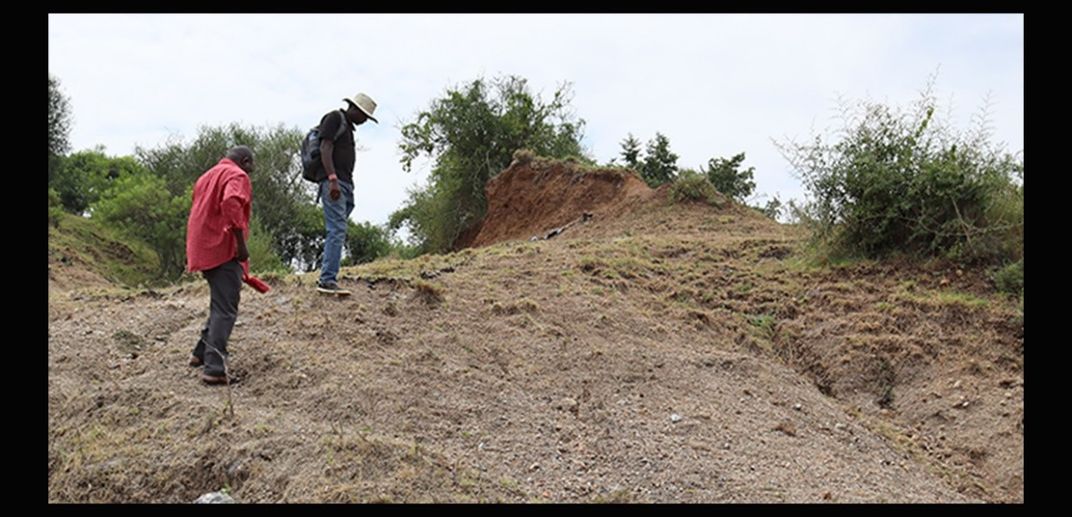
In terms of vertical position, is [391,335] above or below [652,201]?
below

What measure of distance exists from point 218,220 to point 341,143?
1.65 metres

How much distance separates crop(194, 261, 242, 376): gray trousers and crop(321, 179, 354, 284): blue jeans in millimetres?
1278

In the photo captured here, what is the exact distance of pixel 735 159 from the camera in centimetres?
2386

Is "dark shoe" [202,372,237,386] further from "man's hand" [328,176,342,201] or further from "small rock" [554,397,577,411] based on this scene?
"small rock" [554,397,577,411]

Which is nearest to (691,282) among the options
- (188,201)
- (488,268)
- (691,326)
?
(691,326)

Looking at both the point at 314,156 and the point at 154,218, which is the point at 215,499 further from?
the point at 154,218

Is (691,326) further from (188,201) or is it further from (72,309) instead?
(188,201)

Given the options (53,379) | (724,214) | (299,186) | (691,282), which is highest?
(299,186)

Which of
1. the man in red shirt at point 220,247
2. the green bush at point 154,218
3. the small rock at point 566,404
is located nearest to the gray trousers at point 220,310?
the man in red shirt at point 220,247

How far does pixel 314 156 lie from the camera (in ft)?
24.2

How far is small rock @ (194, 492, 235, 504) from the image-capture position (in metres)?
4.43

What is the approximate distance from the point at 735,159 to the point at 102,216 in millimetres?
16233

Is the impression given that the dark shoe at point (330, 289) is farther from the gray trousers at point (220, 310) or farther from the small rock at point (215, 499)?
the small rock at point (215, 499)

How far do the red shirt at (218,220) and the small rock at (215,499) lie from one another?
188 centimetres
